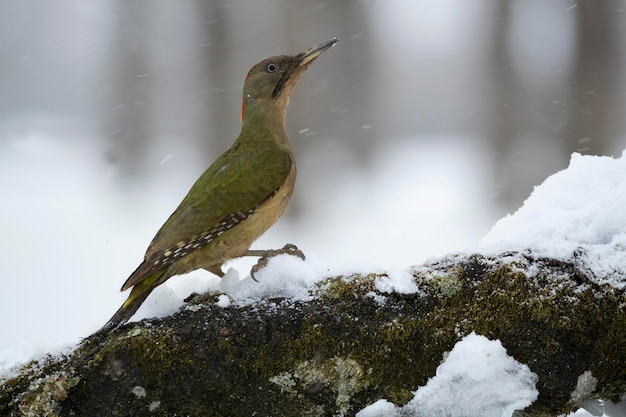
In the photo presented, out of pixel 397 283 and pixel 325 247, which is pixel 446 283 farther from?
pixel 325 247

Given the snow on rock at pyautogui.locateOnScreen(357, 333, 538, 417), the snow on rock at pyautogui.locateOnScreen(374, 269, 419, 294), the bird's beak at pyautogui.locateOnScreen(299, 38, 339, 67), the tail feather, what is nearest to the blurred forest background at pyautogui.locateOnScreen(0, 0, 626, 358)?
the bird's beak at pyautogui.locateOnScreen(299, 38, 339, 67)

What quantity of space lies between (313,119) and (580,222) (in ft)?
20.8

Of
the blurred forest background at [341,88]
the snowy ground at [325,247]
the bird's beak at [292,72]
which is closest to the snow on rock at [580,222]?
the snowy ground at [325,247]

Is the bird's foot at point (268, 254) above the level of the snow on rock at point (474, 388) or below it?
above

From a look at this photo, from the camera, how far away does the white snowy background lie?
7.74 m

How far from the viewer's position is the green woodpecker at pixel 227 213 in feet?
9.95

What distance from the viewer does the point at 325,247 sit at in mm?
7637

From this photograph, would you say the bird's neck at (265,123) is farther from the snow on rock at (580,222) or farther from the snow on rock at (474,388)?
the snow on rock at (474,388)

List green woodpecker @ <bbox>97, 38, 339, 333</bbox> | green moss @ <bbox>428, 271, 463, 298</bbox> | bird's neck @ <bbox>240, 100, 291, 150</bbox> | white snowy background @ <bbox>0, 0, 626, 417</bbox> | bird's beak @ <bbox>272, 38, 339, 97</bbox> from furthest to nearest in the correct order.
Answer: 1. white snowy background @ <bbox>0, 0, 626, 417</bbox>
2. bird's beak @ <bbox>272, 38, 339, 97</bbox>
3. bird's neck @ <bbox>240, 100, 291, 150</bbox>
4. green woodpecker @ <bbox>97, 38, 339, 333</bbox>
5. green moss @ <bbox>428, 271, 463, 298</bbox>

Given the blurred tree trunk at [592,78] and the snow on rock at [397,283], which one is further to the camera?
the blurred tree trunk at [592,78]

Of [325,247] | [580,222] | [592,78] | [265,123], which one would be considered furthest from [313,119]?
[580,222]

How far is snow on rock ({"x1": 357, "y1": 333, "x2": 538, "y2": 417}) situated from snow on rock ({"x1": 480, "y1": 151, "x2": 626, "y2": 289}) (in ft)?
1.20

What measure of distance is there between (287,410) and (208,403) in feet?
0.76

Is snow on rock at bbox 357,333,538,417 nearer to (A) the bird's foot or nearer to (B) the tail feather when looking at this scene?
(A) the bird's foot
